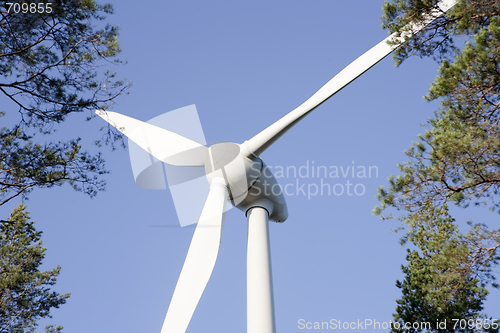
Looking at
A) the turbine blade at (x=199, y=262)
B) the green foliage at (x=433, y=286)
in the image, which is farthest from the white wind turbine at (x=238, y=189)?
the green foliage at (x=433, y=286)

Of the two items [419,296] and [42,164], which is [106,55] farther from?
[419,296]

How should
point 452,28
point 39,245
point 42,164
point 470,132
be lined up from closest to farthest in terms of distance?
point 470,132 < point 452,28 < point 42,164 < point 39,245

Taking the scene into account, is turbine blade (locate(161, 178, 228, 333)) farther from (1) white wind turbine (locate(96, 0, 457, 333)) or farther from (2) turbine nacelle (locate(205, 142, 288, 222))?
(2) turbine nacelle (locate(205, 142, 288, 222))

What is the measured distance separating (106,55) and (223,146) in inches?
114

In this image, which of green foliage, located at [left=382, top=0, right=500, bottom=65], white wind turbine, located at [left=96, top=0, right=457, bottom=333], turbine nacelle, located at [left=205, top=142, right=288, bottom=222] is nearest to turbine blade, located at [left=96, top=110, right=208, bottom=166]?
white wind turbine, located at [left=96, top=0, right=457, bottom=333]

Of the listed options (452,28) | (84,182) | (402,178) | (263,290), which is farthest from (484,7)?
(84,182)

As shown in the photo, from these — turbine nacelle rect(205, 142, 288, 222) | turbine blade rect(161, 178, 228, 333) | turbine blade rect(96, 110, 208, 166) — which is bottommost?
turbine blade rect(161, 178, 228, 333)

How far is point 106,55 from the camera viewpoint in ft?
27.2

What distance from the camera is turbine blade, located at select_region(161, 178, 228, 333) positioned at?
322 inches

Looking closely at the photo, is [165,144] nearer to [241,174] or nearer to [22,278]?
[241,174]

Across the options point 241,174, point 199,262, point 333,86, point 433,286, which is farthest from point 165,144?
point 433,286

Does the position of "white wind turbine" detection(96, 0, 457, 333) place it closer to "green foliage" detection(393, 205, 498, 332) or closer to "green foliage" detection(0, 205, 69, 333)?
"green foliage" detection(393, 205, 498, 332)

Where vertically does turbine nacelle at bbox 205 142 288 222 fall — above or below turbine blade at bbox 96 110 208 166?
below

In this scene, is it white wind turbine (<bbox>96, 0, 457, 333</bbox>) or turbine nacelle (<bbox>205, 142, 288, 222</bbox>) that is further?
turbine nacelle (<bbox>205, 142, 288, 222</bbox>)
